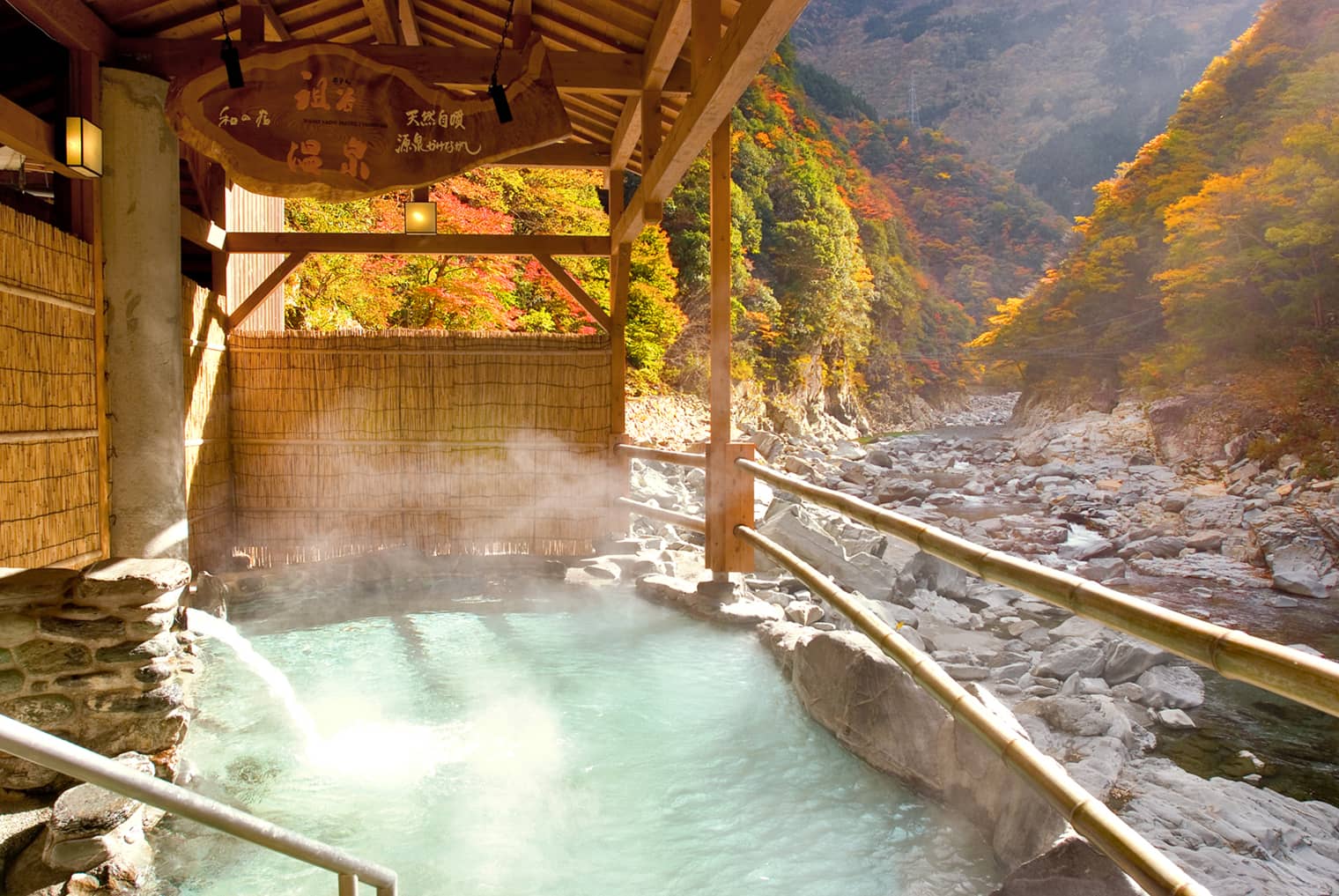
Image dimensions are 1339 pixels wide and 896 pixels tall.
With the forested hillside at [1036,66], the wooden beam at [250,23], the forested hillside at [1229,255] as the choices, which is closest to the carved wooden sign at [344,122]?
the wooden beam at [250,23]

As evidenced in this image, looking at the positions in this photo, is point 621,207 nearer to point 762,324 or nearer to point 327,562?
point 327,562

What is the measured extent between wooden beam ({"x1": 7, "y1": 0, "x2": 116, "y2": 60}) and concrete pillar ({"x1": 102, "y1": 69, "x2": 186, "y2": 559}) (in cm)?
14

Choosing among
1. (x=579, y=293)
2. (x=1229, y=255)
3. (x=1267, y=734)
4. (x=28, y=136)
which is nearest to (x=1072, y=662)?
(x=1267, y=734)

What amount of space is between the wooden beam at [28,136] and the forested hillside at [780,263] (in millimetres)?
5216

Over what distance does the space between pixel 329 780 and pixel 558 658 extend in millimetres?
1406

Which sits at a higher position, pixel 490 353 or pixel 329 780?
pixel 490 353

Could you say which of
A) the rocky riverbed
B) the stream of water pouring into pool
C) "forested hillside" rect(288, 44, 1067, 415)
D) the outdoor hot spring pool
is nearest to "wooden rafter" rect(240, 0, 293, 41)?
the stream of water pouring into pool

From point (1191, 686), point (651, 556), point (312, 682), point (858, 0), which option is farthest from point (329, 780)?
point (858, 0)

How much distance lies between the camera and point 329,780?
2.74 meters

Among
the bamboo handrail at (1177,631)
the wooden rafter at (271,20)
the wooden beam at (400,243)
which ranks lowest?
the bamboo handrail at (1177,631)

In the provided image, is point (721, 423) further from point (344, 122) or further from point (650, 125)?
point (344, 122)

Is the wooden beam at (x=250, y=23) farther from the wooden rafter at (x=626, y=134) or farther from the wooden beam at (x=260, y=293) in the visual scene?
the wooden beam at (x=260, y=293)

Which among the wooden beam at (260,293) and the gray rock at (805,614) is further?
the wooden beam at (260,293)

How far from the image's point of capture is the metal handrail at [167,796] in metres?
0.94
